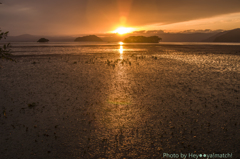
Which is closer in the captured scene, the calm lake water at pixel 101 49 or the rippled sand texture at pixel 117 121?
the rippled sand texture at pixel 117 121

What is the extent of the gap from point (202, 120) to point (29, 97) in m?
9.92

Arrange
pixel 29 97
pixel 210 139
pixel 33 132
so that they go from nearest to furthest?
1. pixel 210 139
2. pixel 33 132
3. pixel 29 97

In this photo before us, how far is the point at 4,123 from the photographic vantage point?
6109mm

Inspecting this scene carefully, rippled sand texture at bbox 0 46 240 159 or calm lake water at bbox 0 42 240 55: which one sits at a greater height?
calm lake water at bbox 0 42 240 55

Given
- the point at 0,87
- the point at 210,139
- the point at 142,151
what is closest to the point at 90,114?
the point at 142,151

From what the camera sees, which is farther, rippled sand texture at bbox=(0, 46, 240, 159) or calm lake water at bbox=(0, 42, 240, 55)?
calm lake water at bbox=(0, 42, 240, 55)

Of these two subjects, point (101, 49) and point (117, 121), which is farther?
point (101, 49)

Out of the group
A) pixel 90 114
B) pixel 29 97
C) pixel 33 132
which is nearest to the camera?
pixel 33 132

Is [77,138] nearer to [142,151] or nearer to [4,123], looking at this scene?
[142,151]

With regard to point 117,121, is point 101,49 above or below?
above

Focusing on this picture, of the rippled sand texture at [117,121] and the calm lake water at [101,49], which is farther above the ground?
the calm lake water at [101,49]

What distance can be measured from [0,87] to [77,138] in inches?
386

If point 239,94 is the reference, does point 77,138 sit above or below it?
below

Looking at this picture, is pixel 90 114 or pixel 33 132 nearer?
pixel 33 132
